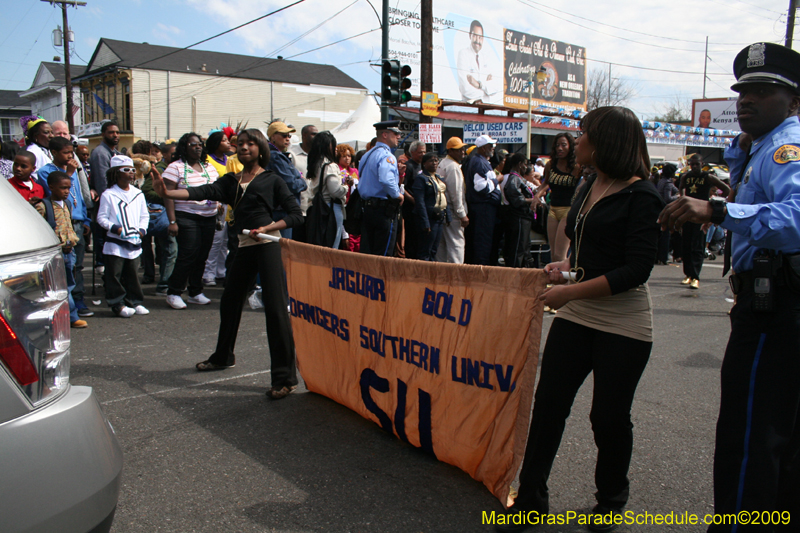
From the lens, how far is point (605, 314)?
253 centimetres

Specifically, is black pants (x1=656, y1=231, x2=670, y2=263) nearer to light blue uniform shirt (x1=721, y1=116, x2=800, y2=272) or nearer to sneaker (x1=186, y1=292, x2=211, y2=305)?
sneaker (x1=186, y1=292, x2=211, y2=305)

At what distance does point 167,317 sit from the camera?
22.0 ft

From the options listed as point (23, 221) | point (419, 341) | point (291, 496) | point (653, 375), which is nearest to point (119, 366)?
point (291, 496)

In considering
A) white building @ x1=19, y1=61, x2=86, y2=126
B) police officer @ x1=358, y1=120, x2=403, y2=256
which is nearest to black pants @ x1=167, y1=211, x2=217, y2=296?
police officer @ x1=358, y1=120, x2=403, y2=256

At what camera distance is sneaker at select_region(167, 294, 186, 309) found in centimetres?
709

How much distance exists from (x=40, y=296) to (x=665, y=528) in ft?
8.83

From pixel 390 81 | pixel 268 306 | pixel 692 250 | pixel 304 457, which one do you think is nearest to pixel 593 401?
pixel 304 457

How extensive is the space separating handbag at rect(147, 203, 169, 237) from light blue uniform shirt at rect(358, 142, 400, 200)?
9.24 feet

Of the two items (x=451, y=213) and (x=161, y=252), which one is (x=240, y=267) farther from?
(x=451, y=213)

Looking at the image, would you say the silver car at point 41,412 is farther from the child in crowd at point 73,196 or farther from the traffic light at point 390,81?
the traffic light at point 390,81

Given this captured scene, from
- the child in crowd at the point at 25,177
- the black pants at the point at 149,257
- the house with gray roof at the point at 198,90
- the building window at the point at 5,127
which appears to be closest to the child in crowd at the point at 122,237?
the child in crowd at the point at 25,177

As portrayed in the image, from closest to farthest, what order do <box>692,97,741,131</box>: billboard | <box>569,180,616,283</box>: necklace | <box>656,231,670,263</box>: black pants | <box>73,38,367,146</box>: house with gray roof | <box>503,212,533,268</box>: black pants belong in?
<box>569,180,616,283</box>: necklace < <box>503,212,533,268</box>: black pants < <box>656,231,670,263</box>: black pants < <box>73,38,367,146</box>: house with gray roof < <box>692,97,741,131</box>: billboard

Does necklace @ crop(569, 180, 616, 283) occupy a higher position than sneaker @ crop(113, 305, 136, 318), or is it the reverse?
necklace @ crop(569, 180, 616, 283)

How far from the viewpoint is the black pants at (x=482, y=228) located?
28.8 ft
